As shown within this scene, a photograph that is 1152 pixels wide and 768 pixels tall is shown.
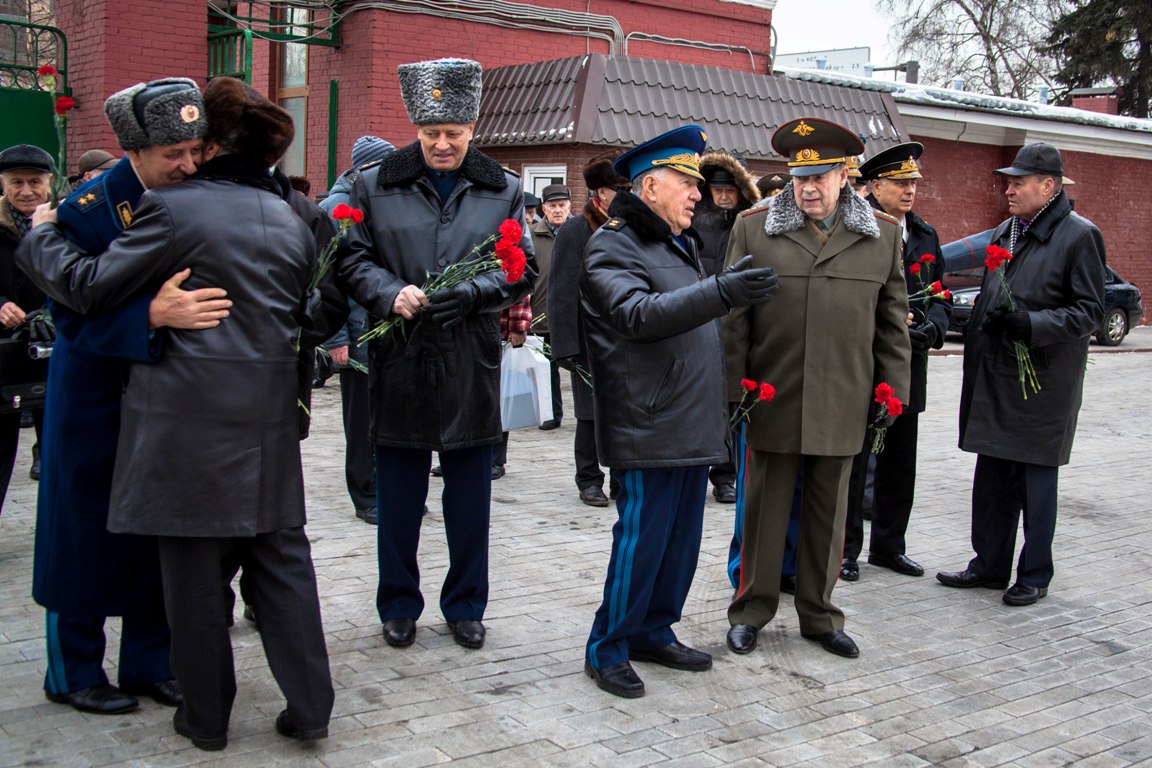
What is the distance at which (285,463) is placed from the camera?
365 cm

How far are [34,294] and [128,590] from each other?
3193mm

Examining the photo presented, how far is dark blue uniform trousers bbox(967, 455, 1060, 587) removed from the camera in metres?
5.73

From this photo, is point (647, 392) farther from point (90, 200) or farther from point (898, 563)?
point (898, 563)

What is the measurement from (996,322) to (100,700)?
4058mm

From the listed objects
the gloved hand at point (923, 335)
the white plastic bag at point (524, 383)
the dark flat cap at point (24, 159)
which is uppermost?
the dark flat cap at point (24, 159)

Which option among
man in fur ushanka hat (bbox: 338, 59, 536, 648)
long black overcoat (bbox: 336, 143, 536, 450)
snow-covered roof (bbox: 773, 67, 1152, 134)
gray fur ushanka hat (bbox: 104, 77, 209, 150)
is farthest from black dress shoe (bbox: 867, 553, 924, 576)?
snow-covered roof (bbox: 773, 67, 1152, 134)

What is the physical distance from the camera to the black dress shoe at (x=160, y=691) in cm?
399

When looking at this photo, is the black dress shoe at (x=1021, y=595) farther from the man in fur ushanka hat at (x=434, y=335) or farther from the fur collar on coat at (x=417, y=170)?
the fur collar on coat at (x=417, y=170)

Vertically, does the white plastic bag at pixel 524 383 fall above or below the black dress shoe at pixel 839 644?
above

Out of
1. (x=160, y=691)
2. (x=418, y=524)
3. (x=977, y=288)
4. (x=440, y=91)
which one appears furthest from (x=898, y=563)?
(x=977, y=288)

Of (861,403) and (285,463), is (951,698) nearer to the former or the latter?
(861,403)

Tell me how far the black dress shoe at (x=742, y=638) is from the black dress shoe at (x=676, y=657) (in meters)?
0.22

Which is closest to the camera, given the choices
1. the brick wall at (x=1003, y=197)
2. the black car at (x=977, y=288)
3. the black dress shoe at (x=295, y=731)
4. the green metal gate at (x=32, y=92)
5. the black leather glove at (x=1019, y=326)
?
the black dress shoe at (x=295, y=731)

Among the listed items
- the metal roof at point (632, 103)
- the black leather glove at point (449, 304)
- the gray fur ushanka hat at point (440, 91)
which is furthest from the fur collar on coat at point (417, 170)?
the metal roof at point (632, 103)
